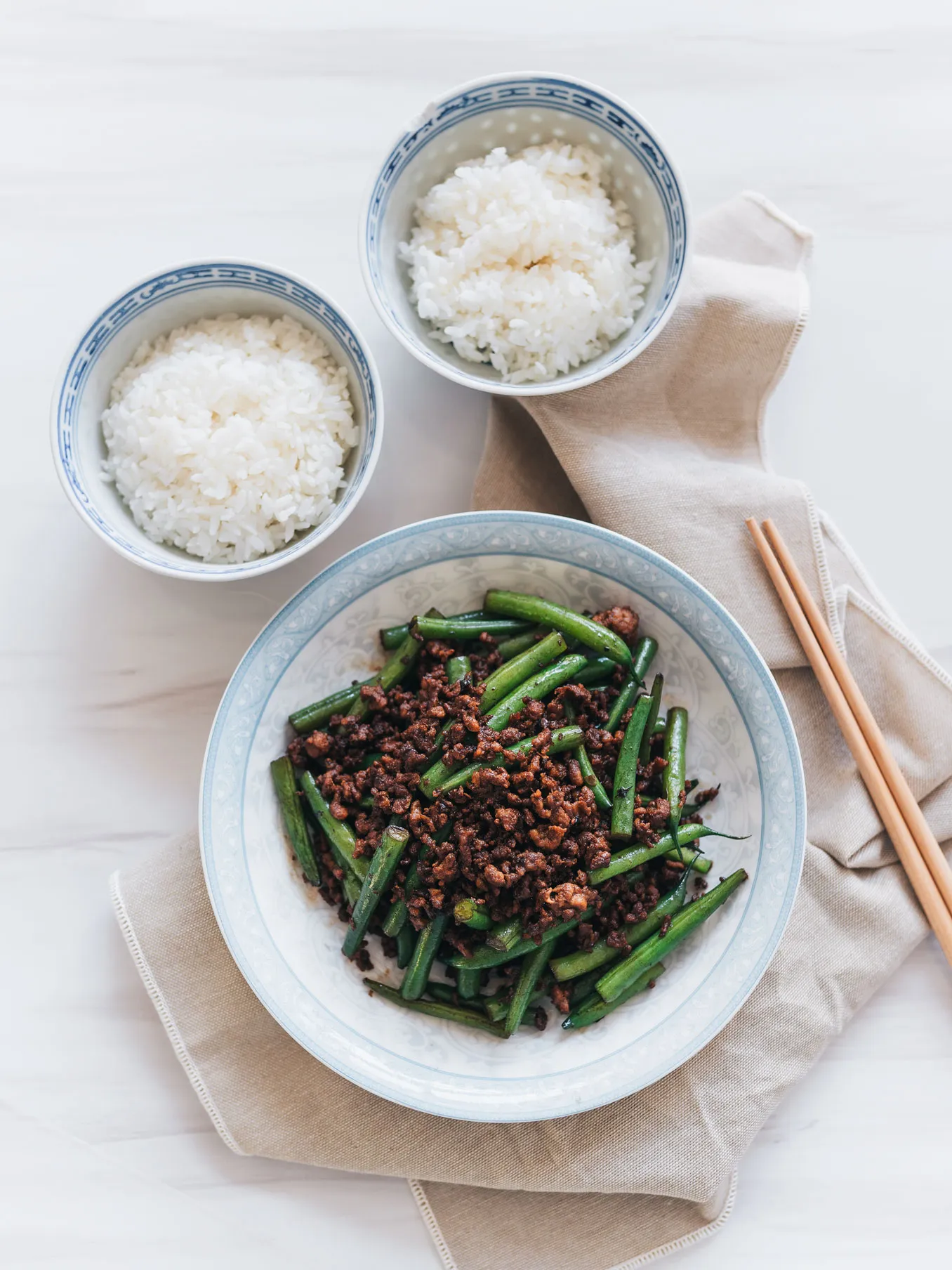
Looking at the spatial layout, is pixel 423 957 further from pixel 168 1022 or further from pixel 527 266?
pixel 527 266

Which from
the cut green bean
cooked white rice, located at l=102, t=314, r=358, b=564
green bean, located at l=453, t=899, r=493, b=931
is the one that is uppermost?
cooked white rice, located at l=102, t=314, r=358, b=564

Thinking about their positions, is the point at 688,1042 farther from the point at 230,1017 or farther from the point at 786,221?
the point at 786,221

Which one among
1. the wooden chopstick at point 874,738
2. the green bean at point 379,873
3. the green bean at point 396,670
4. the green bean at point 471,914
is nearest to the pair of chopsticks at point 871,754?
the wooden chopstick at point 874,738

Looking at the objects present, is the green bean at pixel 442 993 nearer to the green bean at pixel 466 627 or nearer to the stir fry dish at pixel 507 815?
the stir fry dish at pixel 507 815

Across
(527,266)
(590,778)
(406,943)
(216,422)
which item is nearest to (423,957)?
(406,943)

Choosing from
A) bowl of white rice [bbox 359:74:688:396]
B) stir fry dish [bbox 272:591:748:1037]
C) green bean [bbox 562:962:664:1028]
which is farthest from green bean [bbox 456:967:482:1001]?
bowl of white rice [bbox 359:74:688:396]

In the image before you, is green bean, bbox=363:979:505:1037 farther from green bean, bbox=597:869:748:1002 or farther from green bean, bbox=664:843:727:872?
green bean, bbox=664:843:727:872
